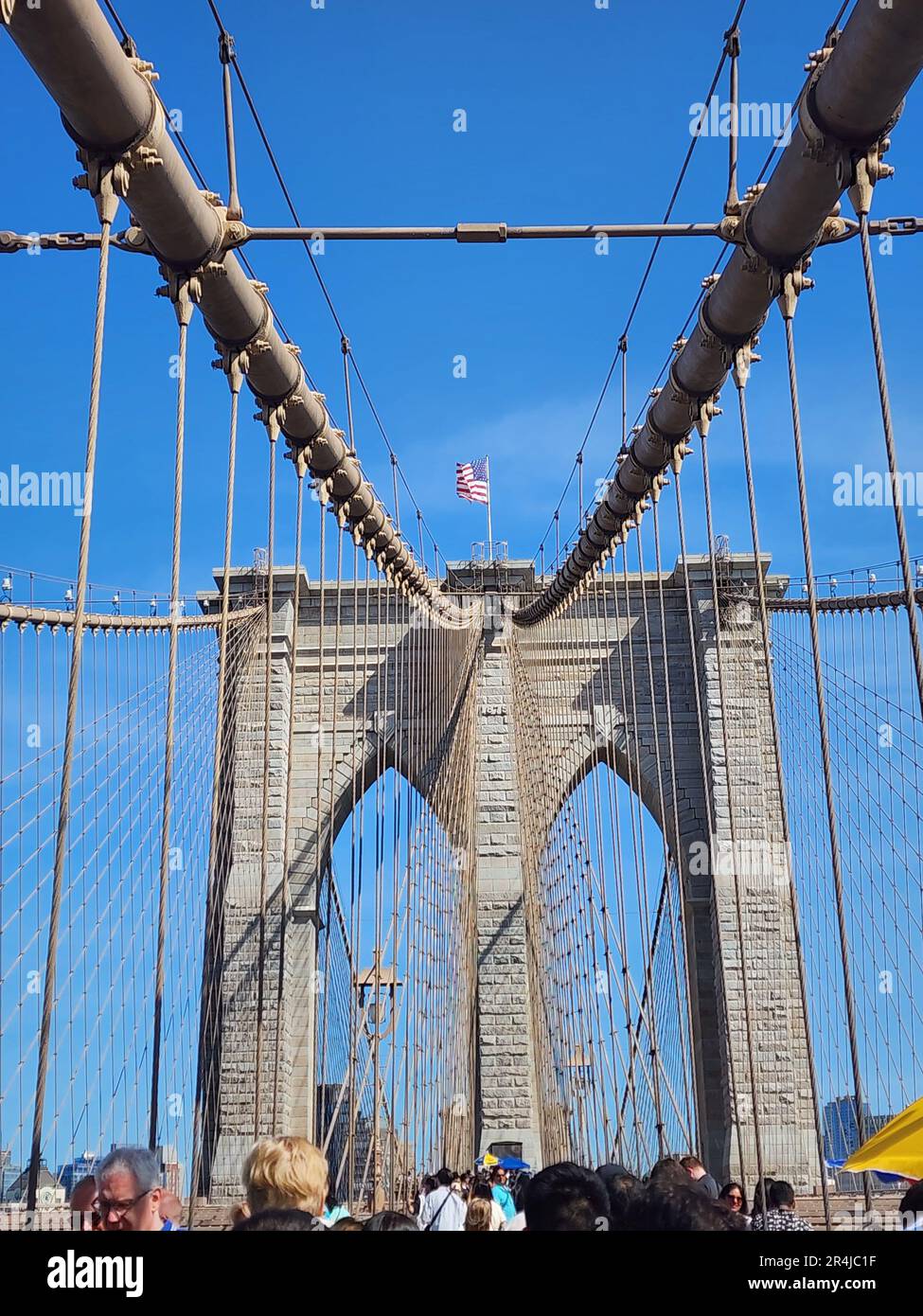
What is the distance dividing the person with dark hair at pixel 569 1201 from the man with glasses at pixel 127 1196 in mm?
593

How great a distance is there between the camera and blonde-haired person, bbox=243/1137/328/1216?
81.1 inches

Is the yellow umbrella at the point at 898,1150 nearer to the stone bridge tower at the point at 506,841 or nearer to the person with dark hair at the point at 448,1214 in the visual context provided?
the person with dark hair at the point at 448,1214

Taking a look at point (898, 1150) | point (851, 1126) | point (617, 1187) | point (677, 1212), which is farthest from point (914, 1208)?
point (851, 1126)

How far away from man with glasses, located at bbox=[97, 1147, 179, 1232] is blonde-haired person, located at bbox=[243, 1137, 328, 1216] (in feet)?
0.45

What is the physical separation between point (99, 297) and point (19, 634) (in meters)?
6.07

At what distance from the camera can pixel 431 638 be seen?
48.4 ft

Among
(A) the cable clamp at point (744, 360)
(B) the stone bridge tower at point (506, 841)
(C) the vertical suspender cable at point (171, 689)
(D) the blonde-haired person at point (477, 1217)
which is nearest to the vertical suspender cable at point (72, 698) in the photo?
(C) the vertical suspender cable at point (171, 689)

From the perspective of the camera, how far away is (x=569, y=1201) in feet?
7.24

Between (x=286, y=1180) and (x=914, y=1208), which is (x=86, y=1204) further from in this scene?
(x=914, y=1208)

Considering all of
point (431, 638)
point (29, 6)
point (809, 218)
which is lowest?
point (29, 6)

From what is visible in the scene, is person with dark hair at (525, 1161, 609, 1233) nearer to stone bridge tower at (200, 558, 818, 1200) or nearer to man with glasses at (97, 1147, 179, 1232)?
man with glasses at (97, 1147, 179, 1232)

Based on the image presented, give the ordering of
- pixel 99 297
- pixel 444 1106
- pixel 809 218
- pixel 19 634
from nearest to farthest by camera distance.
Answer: pixel 99 297 → pixel 809 218 → pixel 19 634 → pixel 444 1106
